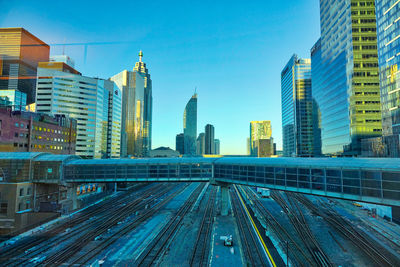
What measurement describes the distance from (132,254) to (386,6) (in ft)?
416

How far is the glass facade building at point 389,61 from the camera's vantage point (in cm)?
8675

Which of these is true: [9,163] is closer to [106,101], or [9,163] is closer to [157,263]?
[157,263]

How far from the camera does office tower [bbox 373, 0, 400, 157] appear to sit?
86.2m

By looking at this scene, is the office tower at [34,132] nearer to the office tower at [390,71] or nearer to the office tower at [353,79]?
the office tower at [390,71]

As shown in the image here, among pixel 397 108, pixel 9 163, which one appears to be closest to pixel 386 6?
Answer: pixel 397 108

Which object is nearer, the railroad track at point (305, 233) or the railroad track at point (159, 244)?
the railroad track at point (159, 244)

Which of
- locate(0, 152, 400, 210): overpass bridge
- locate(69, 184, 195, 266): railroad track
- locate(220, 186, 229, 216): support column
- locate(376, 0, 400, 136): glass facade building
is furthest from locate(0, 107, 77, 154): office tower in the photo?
locate(376, 0, 400, 136): glass facade building

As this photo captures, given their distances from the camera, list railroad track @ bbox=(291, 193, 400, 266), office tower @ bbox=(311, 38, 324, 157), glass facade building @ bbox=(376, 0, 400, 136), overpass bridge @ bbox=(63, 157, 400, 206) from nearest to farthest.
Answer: overpass bridge @ bbox=(63, 157, 400, 206) < railroad track @ bbox=(291, 193, 400, 266) < glass facade building @ bbox=(376, 0, 400, 136) < office tower @ bbox=(311, 38, 324, 157)

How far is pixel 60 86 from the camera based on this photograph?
160625mm

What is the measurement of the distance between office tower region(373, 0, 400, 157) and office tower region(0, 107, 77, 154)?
14753 centimetres

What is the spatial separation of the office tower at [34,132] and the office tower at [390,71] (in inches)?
5808

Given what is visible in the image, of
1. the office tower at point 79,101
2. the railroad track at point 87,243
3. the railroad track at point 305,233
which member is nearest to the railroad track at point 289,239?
the railroad track at point 305,233

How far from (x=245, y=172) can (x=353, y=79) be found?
97.5 metres

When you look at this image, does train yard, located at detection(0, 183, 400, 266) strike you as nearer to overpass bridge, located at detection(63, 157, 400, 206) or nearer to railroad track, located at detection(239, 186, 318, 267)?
railroad track, located at detection(239, 186, 318, 267)
